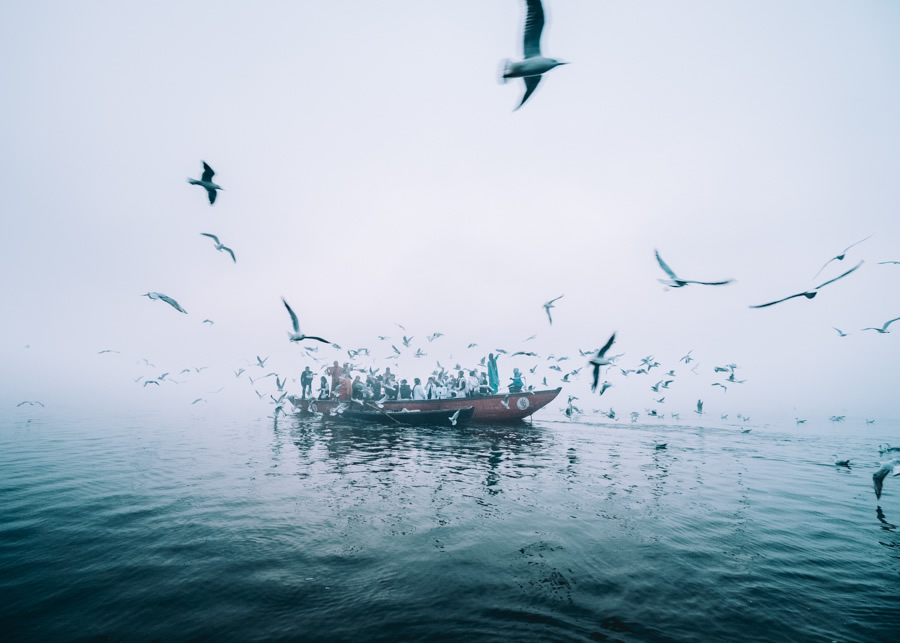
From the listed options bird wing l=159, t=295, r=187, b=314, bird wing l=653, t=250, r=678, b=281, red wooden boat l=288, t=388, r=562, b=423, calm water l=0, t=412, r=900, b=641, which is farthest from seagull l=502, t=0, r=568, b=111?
red wooden boat l=288, t=388, r=562, b=423

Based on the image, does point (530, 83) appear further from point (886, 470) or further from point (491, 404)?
point (491, 404)

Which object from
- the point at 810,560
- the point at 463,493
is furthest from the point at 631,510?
the point at 463,493

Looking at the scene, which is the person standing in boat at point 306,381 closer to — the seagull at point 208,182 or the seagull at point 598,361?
the seagull at point 208,182

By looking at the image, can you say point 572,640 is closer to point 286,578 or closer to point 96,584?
point 286,578

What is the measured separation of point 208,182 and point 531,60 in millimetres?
8647

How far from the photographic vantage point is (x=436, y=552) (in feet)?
21.6

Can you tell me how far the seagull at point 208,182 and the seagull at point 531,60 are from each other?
779cm

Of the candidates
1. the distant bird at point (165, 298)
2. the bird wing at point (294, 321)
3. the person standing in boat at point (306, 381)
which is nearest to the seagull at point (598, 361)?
the bird wing at point (294, 321)

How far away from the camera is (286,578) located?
18.5ft

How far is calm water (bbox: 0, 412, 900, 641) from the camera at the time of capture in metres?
4.73

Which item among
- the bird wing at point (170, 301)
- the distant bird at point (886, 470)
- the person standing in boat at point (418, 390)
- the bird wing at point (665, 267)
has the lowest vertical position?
the distant bird at point (886, 470)

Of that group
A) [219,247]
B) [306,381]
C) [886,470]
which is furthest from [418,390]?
[886,470]

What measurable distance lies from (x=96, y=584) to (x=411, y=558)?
4.60 meters

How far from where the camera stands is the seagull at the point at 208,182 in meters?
9.66
